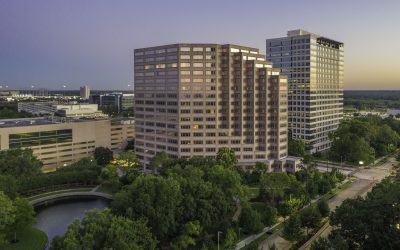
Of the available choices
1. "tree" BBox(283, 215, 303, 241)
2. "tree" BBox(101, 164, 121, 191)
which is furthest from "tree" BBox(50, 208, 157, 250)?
"tree" BBox(101, 164, 121, 191)

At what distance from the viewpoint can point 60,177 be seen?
9212cm

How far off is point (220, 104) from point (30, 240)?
6622 cm

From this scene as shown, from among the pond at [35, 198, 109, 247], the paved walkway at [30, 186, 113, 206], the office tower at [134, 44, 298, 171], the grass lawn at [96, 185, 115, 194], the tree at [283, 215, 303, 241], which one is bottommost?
the pond at [35, 198, 109, 247]

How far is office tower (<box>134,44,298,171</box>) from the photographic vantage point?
4360 inches

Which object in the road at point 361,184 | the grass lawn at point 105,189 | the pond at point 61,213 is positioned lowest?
the pond at point 61,213

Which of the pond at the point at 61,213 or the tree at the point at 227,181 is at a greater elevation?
the tree at the point at 227,181

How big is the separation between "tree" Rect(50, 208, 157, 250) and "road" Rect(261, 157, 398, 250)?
20.1m

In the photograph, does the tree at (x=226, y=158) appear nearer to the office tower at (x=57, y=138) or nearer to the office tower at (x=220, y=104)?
the office tower at (x=220, y=104)

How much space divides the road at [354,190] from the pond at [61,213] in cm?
3944

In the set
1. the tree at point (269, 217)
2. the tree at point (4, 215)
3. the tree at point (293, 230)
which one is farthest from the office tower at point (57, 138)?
the tree at point (293, 230)

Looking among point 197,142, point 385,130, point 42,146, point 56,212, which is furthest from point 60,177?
point 385,130

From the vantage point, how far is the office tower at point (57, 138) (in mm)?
113000

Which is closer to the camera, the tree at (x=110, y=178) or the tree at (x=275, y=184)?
the tree at (x=275, y=184)

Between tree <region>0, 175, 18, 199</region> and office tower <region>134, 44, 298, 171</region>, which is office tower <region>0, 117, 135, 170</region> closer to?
office tower <region>134, 44, 298, 171</region>
